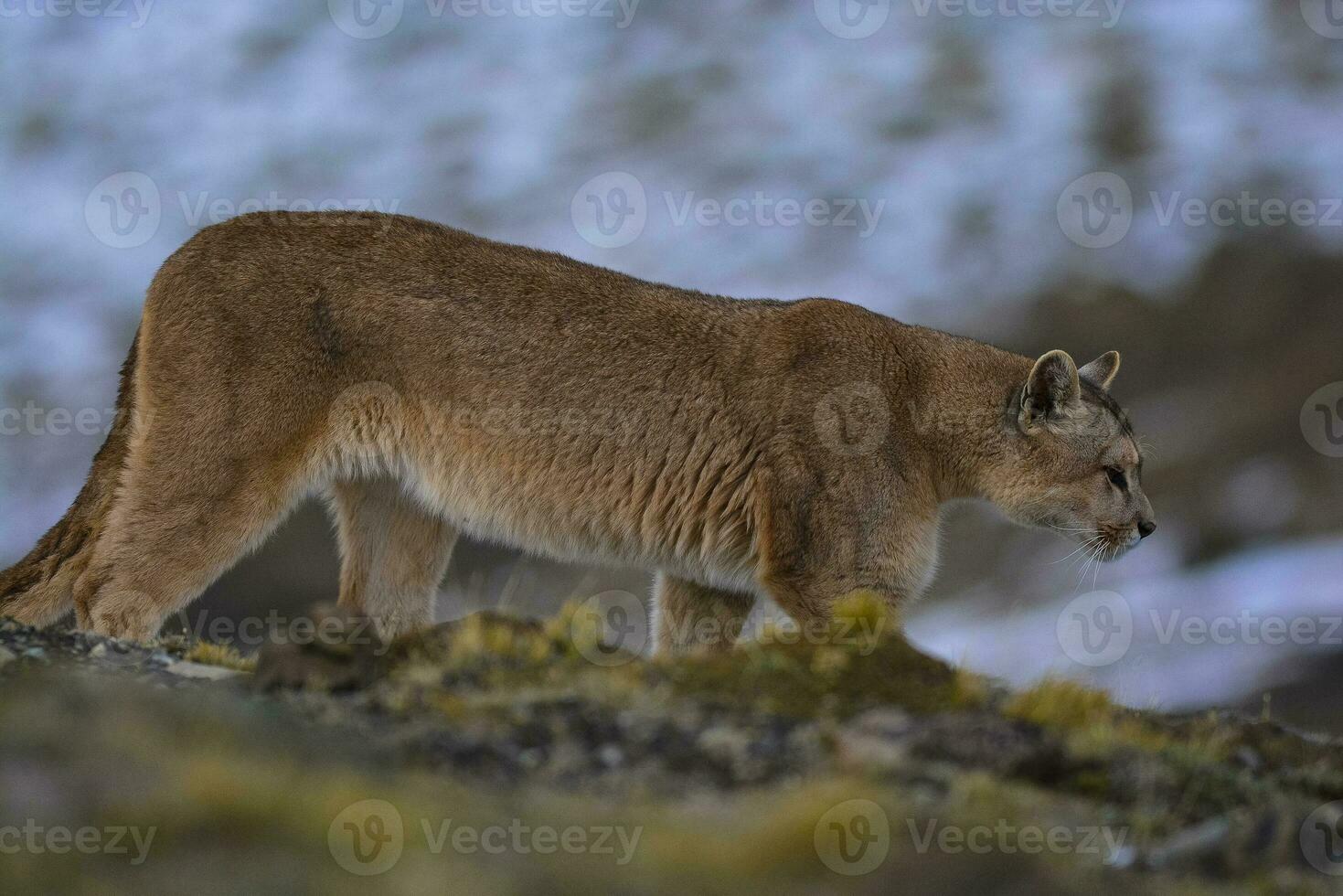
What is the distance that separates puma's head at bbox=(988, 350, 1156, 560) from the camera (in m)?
8.61

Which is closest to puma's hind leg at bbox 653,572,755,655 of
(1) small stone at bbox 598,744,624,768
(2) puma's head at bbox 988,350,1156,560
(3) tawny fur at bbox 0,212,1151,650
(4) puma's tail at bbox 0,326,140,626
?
(3) tawny fur at bbox 0,212,1151,650

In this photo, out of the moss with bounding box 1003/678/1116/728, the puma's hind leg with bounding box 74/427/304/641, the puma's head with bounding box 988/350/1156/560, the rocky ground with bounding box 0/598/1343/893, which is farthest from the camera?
the puma's head with bounding box 988/350/1156/560

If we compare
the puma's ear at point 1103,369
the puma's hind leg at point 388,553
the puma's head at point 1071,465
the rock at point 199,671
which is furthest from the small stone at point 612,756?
the puma's ear at point 1103,369

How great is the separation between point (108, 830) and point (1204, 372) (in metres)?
31.5

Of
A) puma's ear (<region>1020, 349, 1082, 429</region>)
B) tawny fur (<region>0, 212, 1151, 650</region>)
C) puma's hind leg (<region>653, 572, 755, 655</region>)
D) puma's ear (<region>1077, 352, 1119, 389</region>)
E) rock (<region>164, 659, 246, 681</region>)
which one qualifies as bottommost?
rock (<region>164, 659, 246, 681</region>)

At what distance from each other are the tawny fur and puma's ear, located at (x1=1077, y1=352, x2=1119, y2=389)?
0.64 meters

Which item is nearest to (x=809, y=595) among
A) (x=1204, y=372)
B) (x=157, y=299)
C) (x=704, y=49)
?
(x=157, y=299)

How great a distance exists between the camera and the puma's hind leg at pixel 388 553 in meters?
8.71

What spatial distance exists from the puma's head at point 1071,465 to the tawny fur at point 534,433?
0.7 inches

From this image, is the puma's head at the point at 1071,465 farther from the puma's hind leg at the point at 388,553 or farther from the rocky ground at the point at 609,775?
the puma's hind leg at the point at 388,553

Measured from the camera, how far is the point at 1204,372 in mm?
31953

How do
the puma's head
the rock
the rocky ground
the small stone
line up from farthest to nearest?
1. the puma's head
2. the rock
3. the small stone
4. the rocky ground

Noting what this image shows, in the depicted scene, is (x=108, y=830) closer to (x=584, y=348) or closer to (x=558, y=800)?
(x=558, y=800)

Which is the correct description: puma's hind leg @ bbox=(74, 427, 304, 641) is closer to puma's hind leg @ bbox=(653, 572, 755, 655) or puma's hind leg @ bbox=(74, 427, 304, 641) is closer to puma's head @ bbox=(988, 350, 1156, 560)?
puma's hind leg @ bbox=(653, 572, 755, 655)
